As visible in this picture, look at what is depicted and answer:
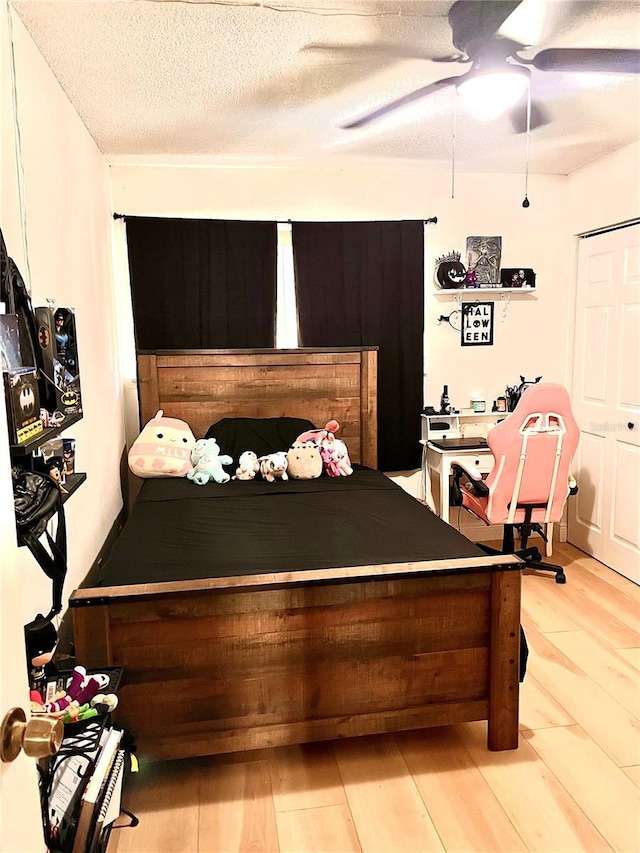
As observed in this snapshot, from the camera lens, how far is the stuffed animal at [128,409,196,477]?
11.8 ft

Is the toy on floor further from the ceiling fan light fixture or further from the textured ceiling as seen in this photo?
the ceiling fan light fixture

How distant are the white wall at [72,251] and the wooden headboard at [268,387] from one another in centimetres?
29

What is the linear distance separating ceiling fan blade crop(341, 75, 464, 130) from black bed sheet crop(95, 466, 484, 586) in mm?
1727

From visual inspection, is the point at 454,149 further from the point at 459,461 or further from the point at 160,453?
the point at 160,453

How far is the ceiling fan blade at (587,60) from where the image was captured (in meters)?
2.25

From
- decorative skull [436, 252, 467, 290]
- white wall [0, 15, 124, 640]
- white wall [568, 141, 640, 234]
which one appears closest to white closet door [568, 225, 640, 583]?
white wall [568, 141, 640, 234]

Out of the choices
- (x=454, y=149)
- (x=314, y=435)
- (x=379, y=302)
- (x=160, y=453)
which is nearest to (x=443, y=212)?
(x=454, y=149)

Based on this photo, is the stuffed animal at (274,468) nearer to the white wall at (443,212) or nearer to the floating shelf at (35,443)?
the white wall at (443,212)

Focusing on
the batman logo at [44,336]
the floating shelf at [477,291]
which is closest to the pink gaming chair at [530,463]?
the floating shelf at [477,291]

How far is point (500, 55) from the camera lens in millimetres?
2174

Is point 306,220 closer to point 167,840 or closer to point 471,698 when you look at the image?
point 471,698

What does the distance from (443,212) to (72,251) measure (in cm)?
250

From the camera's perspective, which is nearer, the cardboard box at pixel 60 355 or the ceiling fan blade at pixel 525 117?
the cardboard box at pixel 60 355

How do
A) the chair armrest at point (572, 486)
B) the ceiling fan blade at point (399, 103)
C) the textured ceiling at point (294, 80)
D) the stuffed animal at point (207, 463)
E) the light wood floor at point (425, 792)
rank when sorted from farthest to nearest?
1. the chair armrest at point (572, 486)
2. the stuffed animal at point (207, 463)
3. the ceiling fan blade at point (399, 103)
4. the textured ceiling at point (294, 80)
5. the light wood floor at point (425, 792)
